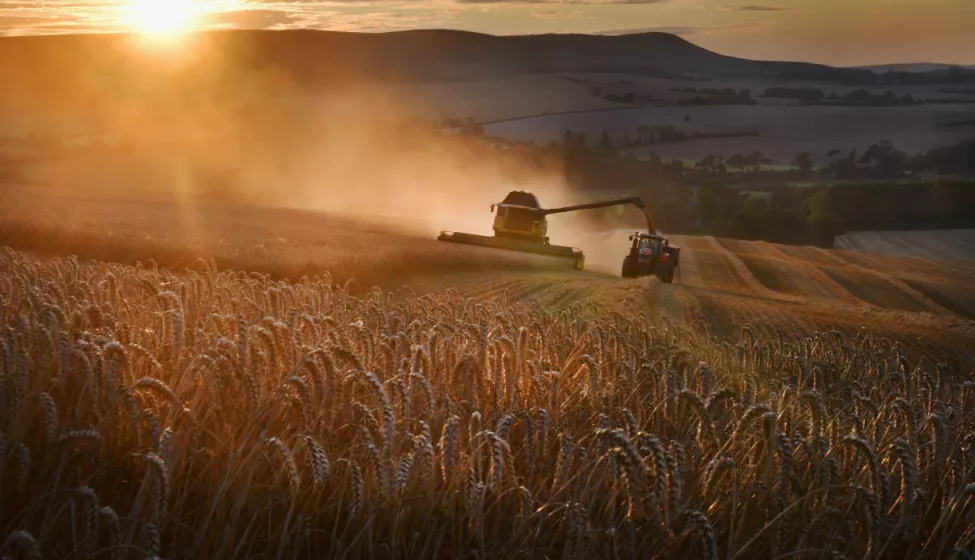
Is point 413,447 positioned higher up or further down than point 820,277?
higher up

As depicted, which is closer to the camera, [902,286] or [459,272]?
[459,272]

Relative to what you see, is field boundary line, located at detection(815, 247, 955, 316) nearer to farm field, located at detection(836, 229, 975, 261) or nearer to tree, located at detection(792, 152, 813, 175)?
farm field, located at detection(836, 229, 975, 261)

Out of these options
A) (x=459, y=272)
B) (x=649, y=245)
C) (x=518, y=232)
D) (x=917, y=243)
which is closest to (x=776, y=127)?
(x=917, y=243)

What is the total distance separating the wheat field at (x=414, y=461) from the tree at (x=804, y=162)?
8884 cm

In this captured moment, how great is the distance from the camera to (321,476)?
2.74m

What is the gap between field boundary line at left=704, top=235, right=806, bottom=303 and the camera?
28578 millimetres

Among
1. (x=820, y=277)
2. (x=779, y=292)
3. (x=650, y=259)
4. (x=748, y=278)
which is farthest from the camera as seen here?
(x=820, y=277)

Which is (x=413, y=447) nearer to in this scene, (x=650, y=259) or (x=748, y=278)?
(x=650, y=259)

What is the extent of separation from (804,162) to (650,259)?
2754 inches

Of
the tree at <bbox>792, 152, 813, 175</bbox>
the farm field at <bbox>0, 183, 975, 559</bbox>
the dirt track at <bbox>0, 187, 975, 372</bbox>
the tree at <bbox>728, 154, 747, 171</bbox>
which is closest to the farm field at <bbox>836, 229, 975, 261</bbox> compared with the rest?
the dirt track at <bbox>0, 187, 975, 372</bbox>

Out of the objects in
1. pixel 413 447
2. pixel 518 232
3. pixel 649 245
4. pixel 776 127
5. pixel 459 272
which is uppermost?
pixel 776 127

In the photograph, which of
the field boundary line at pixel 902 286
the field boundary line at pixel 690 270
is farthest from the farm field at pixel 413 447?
the field boundary line at pixel 902 286

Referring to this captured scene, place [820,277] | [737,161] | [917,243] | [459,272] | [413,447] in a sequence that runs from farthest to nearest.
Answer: [737,161] < [917,243] < [820,277] < [459,272] < [413,447]

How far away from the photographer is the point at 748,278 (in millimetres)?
34938
